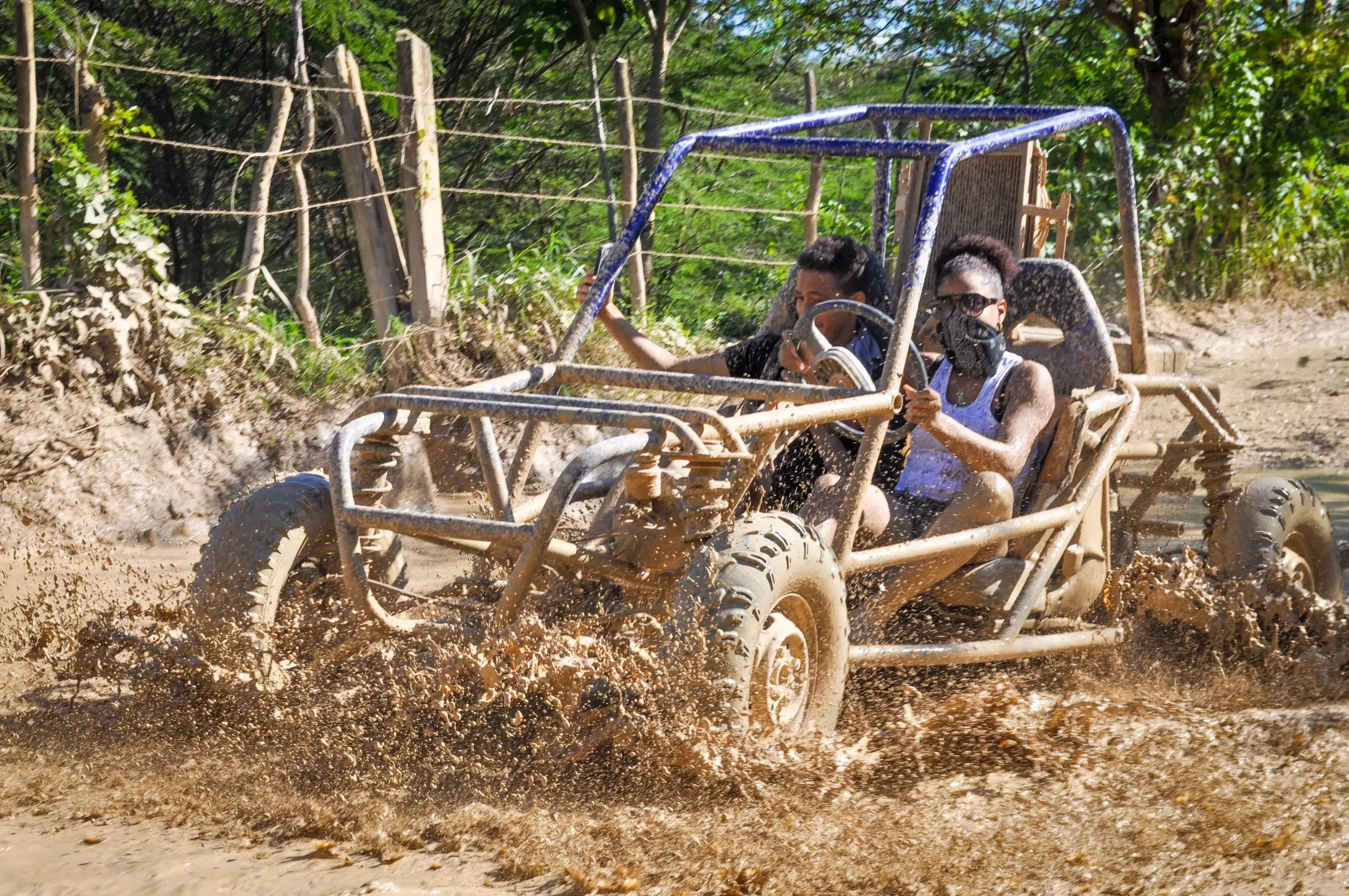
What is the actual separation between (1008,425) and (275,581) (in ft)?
6.17

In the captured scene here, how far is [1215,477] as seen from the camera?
189 inches

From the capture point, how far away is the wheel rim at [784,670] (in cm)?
304

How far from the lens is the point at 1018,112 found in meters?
4.25

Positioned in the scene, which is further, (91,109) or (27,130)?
(91,109)

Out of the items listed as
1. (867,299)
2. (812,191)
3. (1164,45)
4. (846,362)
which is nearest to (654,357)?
(867,299)

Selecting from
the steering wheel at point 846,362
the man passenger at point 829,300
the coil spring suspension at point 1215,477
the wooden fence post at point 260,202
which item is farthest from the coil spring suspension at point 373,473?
the wooden fence post at point 260,202

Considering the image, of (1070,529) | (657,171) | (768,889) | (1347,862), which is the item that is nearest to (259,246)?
(657,171)

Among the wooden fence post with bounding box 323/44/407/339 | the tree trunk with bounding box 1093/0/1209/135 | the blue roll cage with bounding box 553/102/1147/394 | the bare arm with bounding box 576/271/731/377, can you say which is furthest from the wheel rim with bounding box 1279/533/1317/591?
the tree trunk with bounding box 1093/0/1209/135

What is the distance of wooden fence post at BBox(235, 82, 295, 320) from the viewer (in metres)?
6.68

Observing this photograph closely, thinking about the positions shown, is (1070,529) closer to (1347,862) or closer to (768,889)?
(1347,862)

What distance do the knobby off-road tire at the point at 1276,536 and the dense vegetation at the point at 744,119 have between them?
197 inches

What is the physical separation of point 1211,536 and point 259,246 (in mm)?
4264

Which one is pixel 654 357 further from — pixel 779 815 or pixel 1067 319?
pixel 779 815

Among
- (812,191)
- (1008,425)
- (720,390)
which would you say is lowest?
(1008,425)
